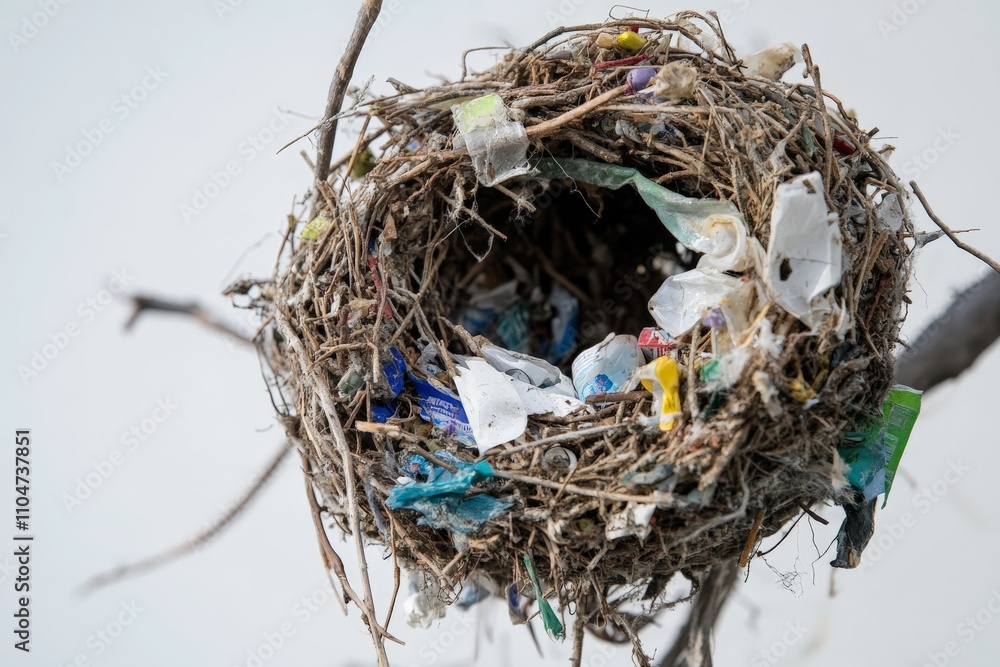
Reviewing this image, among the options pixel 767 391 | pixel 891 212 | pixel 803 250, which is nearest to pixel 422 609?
pixel 767 391

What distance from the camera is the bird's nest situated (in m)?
1.25

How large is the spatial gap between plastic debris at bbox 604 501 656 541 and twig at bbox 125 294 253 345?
2.92 feet

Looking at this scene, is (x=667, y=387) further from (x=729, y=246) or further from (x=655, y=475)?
(x=729, y=246)

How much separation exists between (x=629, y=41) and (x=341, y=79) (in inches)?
17.4

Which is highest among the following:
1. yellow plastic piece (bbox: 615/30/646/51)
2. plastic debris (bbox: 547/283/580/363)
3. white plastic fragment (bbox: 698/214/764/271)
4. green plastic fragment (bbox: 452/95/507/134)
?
yellow plastic piece (bbox: 615/30/646/51)

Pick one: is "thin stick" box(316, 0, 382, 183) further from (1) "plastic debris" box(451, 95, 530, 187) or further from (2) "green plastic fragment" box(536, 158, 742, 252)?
(2) "green plastic fragment" box(536, 158, 742, 252)

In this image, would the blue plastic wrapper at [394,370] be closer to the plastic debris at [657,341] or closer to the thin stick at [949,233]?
the plastic debris at [657,341]

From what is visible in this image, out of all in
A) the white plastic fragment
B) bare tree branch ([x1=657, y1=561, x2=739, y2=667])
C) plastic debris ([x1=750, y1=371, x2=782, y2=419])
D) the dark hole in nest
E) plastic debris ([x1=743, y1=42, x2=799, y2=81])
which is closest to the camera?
plastic debris ([x1=750, y1=371, x2=782, y2=419])

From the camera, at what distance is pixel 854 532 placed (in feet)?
4.69

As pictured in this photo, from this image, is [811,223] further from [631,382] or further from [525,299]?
[525,299]

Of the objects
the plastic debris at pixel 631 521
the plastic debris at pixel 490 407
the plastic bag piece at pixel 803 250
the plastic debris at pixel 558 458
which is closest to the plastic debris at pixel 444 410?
the plastic debris at pixel 490 407

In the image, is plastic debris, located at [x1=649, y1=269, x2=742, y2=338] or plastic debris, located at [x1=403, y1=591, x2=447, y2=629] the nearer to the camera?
plastic debris, located at [x1=649, y1=269, x2=742, y2=338]

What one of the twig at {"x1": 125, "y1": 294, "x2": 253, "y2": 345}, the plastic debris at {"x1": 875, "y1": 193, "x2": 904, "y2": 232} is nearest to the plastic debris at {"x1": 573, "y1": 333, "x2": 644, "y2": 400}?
the plastic debris at {"x1": 875, "y1": 193, "x2": 904, "y2": 232}

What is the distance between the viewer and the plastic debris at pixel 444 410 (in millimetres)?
1471
